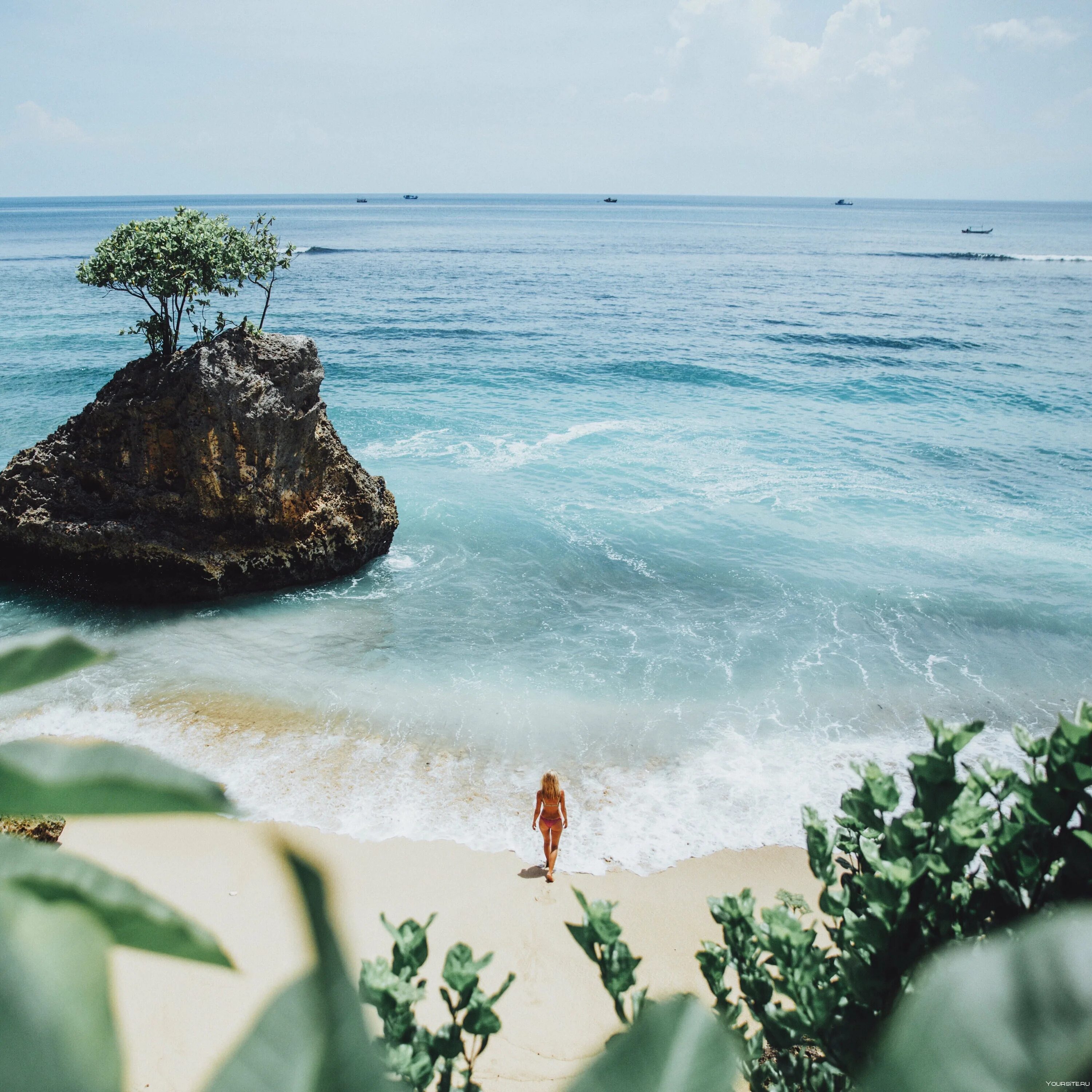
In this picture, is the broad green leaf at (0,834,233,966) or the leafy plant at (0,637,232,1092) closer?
the leafy plant at (0,637,232,1092)

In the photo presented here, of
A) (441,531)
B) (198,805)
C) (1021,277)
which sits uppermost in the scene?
(1021,277)

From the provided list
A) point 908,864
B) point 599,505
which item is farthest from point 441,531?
point 908,864

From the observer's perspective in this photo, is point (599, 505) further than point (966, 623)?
Yes

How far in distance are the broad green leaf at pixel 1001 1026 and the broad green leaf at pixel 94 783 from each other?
46.8 inches

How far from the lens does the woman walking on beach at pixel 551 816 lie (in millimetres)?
8242

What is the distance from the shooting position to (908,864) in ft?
10.4

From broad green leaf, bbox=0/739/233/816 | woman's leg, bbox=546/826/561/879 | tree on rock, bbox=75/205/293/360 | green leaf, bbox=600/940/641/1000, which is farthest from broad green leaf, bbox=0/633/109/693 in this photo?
tree on rock, bbox=75/205/293/360

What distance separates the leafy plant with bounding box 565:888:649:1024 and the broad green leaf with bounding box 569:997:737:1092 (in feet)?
5.32

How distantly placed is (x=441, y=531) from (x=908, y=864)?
49.9 ft

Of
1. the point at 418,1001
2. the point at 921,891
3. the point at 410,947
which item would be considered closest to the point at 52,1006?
the point at 418,1001

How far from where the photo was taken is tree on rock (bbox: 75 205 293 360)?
45.2 feet

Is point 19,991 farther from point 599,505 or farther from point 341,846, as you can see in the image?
point 599,505

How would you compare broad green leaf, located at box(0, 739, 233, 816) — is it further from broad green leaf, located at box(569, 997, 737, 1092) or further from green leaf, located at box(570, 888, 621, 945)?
green leaf, located at box(570, 888, 621, 945)

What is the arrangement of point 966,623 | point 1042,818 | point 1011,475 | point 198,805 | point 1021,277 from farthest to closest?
point 1021,277
point 1011,475
point 966,623
point 1042,818
point 198,805
